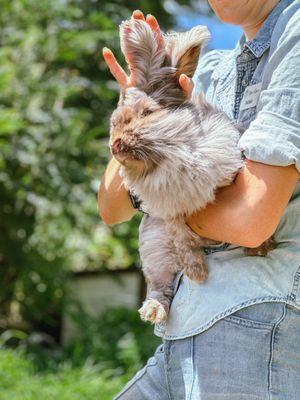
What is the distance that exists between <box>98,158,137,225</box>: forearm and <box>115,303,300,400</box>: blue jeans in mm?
484

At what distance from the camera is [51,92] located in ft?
19.7

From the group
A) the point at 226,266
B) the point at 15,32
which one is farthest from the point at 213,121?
the point at 15,32

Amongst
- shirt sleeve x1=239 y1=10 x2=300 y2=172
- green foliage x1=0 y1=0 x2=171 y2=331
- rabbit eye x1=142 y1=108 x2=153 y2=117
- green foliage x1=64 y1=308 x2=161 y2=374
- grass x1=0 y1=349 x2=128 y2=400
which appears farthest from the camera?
green foliage x1=0 y1=0 x2=171 y2=331

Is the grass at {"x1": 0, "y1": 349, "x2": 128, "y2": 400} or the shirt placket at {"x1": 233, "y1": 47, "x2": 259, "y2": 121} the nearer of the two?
the shirt placket at {"x1": 233, "y1": 47, "x2": 259, "y2": 121}

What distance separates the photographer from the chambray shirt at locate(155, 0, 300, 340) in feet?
5.66

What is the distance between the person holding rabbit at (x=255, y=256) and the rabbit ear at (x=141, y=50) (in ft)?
0.09

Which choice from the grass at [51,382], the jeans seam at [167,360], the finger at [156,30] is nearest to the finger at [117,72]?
the finger at [156,30]

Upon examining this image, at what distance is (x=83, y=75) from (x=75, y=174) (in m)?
1.25

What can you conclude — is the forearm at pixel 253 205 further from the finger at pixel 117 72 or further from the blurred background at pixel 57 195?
the blurred background at pixel 57 195

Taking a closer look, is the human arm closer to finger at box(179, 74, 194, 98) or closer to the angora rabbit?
the angora rabbit

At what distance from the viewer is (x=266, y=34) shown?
6.28ft

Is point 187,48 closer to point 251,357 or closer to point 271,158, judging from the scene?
point 271,158

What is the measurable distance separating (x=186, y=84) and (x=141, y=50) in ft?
0.45

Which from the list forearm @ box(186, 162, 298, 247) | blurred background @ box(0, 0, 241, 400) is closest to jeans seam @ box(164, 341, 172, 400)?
forearm @ box(186, 162, 298, 247)
